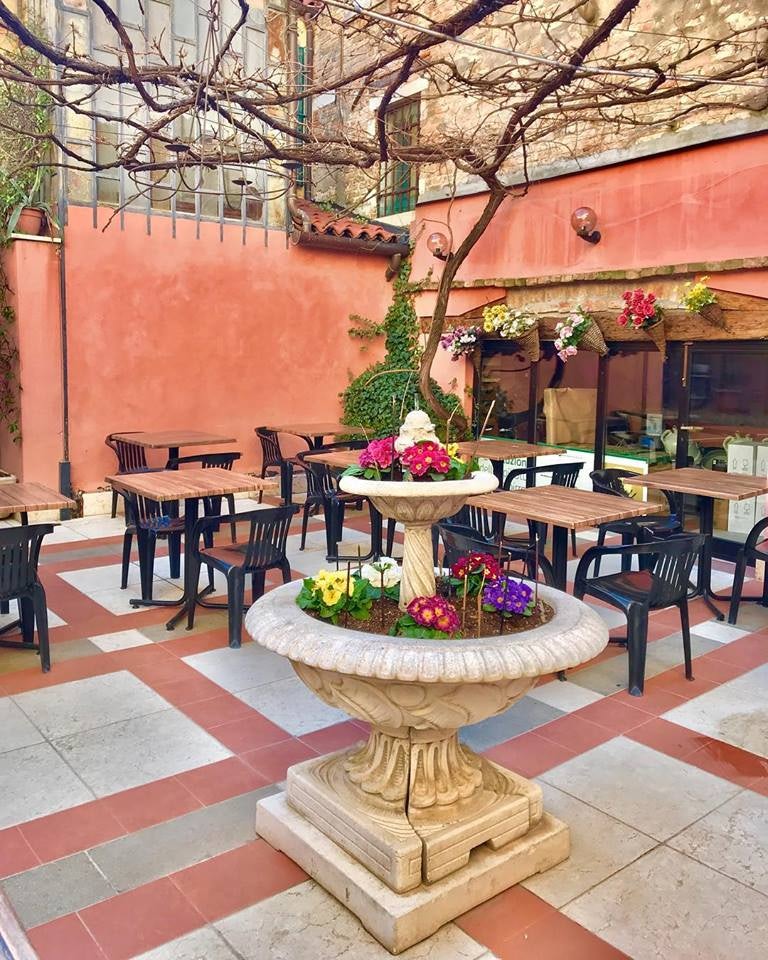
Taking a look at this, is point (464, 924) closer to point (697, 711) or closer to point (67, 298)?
point (697, 711)

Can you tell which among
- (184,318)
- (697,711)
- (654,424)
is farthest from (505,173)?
(697,711)

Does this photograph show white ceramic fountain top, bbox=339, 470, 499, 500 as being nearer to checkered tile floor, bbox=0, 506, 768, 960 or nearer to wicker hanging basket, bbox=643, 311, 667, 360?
checkered tile floor, bbox=0, 506, 768, 960

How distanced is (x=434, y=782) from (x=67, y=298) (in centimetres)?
733

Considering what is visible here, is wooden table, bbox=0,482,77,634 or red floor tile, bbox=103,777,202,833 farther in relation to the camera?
wooden table, bbox=0,482,77,634

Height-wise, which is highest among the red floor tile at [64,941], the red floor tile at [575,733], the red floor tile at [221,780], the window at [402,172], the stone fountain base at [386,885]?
the window at [402,172]

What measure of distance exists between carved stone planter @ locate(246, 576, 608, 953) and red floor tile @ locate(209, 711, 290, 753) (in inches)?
29.6

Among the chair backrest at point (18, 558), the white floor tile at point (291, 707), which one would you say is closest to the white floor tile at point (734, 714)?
the white floor tile at point (291, 707)

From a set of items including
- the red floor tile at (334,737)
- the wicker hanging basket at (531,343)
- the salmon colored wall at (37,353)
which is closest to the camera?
the red floor tile at (334,737)

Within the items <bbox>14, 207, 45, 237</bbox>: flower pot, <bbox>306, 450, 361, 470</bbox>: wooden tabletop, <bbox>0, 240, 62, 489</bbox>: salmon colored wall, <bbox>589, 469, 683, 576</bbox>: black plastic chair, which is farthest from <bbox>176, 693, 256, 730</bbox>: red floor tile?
<bbox>14, 207, 45, 237</bbox>: flower pot

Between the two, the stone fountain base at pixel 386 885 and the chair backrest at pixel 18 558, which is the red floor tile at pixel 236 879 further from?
the chair backrest at pixel 18 558

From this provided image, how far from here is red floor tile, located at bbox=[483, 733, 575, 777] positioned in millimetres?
3492

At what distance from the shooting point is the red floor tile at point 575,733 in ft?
12.2

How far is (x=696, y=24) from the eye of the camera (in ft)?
25.2

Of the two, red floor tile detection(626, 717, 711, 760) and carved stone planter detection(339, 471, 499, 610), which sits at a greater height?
carved stone planter detection(339, 471, 499, 610)
